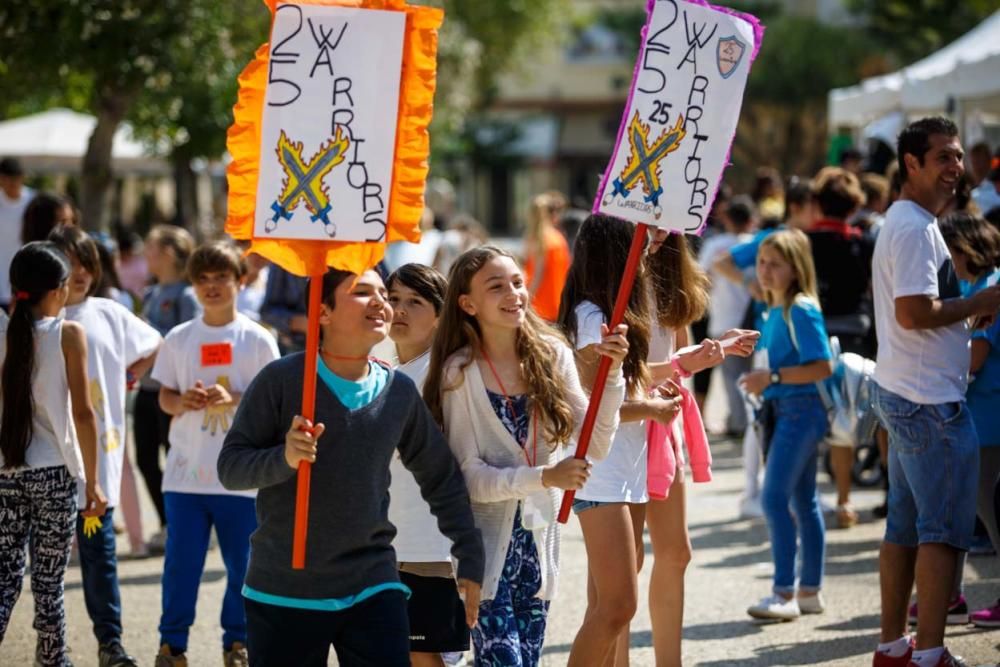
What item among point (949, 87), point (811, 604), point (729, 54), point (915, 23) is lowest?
point (811, 604)

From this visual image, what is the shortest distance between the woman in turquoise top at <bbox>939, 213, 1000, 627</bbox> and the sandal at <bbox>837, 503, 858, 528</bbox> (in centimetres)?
256

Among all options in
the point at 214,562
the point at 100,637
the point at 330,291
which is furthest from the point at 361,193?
the point at 214,562

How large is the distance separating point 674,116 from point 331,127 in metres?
1.21

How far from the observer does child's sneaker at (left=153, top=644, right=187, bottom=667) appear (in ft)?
20.2

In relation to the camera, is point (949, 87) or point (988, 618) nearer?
point (988, 618)

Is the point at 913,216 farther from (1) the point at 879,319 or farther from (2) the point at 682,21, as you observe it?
(2) the point at 682,21

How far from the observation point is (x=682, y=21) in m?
4.89

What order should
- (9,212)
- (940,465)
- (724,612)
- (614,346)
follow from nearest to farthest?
(614,346) < (940,465) < (724,612) < (9,212)

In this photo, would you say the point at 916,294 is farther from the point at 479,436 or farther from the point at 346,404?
the point at 346,404

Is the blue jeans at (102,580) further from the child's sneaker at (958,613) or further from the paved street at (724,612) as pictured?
the child's sneaker at (958,613)

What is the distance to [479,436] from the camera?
4684mm

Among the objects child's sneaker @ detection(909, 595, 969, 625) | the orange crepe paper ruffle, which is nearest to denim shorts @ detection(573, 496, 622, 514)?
the orange crepe paper ruffle

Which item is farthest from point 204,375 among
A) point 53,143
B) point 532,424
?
point 53,143

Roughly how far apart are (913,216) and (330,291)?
2359mm
